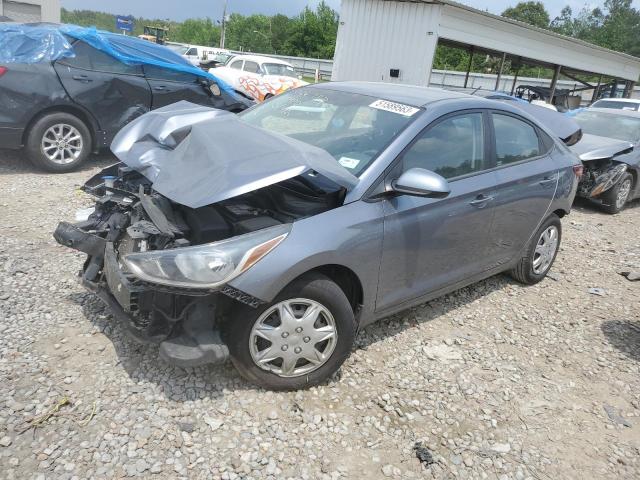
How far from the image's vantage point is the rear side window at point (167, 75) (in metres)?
7.25

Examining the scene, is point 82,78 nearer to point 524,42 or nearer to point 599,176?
point 599,176

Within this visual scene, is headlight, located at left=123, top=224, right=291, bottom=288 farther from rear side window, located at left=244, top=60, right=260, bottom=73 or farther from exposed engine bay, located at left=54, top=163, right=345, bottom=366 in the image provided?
rear side window, located at left=244, top=60, right=260, bottom=73

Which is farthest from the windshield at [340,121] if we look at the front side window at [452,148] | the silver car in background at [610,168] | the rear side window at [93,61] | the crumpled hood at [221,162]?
the silver car in background at [610,168]

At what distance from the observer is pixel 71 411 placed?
2596mm

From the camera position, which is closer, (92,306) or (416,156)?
(416,156)

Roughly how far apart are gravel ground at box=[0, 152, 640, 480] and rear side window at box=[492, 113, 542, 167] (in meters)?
1.28

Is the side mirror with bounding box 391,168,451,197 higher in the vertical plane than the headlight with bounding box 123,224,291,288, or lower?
higher

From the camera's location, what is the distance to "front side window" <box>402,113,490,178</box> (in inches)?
129

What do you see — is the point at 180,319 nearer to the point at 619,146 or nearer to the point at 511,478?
the point at 511,478

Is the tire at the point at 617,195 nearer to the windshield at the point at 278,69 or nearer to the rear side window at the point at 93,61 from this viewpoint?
the rear side window at the point at 93,61

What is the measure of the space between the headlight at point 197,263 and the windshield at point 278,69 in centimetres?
1499

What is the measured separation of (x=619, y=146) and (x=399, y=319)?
236 inches

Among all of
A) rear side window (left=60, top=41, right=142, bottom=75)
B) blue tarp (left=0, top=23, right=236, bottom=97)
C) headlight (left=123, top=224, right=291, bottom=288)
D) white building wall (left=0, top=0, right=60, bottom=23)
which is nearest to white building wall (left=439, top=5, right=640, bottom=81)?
blue tarp (left=0, top=23, right=236, bottom=97)

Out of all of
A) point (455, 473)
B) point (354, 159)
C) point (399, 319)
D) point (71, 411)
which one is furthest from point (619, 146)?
point (71, 411)
